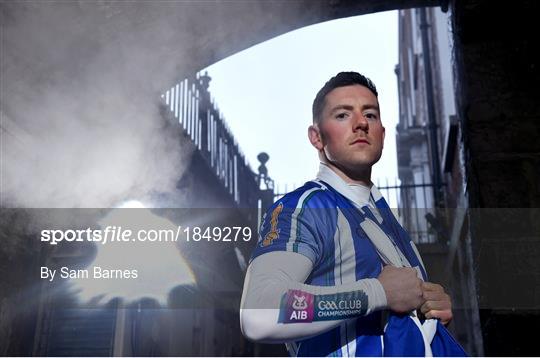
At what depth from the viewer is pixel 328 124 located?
1806mm

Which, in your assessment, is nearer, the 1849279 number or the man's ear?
the man's ear

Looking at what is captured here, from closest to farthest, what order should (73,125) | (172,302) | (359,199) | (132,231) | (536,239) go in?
(359,199) → (536,239) → (73,125) → (132,231) → (172,302)

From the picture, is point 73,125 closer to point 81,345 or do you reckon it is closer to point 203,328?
point 81,345

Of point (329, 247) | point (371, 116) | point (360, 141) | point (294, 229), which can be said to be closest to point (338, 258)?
point (329, 247)

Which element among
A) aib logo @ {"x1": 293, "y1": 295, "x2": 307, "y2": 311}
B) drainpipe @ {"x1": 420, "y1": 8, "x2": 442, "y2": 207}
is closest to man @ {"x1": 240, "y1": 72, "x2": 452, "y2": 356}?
aib logo @ {"x1": 293, "y1": 295, "x2": 307, "y2": 311}

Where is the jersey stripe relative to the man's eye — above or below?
below

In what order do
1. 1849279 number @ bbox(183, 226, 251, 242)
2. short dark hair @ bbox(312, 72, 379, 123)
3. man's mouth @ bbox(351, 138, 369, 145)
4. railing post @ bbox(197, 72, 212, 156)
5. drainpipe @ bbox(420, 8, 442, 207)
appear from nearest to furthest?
man's mouth @ bbox(351, 138, 369, 145), short dark hair @ bbox(312, 72, 379, 123), 1849279 number @ bbox(183, 226, 251, 242), railing post @ bbox(197, 72, 212, 156), drainpipe @ bbox(420, 8, 442, 207)

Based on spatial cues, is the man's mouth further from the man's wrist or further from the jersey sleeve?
the man's wrist

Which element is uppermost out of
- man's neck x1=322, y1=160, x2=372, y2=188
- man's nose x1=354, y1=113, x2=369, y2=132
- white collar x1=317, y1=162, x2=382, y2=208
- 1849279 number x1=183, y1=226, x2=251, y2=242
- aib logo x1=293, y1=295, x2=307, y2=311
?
1849279 number x1=183, y1=226, x2=251, y2=242

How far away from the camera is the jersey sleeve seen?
1.55 m

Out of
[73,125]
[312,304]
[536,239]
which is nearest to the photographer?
[312,304]

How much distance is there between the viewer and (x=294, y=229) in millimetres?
1586

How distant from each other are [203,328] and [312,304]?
20.6 ft

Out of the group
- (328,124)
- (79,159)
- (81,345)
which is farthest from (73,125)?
(328,124)
